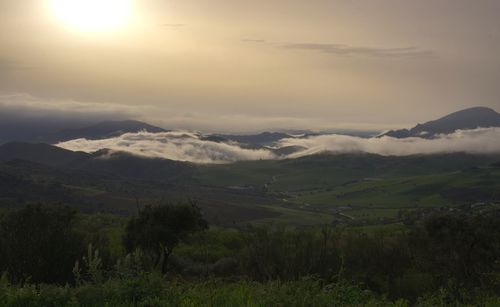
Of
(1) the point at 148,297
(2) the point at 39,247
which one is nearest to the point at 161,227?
(2) the point at 39,247

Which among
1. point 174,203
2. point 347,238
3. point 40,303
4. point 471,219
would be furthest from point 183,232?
point 40,303

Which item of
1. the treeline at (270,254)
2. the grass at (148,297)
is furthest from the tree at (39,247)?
the grass at (148,297)

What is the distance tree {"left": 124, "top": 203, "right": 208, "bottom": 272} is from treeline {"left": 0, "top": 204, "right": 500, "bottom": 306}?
67 millimetres

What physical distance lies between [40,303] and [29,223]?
1055 cm

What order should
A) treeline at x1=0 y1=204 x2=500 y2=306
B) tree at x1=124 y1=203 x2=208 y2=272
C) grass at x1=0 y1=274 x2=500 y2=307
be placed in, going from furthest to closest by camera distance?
tree at x1=124 y1=203 x2=208 y2=272 < treeline at x1=0 y1=204 x2=500 y2=306 < grass at x1=0 y1=274 x2=500 y2=307

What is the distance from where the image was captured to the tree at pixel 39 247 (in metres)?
18.4

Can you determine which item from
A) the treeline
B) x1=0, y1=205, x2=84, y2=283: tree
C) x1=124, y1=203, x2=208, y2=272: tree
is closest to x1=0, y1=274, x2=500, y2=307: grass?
the treeline

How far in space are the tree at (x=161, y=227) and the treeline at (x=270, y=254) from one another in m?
0.07

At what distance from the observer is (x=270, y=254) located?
2270 cm

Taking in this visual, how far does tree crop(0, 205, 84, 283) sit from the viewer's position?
1841cm

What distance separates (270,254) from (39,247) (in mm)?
10071

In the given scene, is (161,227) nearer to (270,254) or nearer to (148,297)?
(270,254)

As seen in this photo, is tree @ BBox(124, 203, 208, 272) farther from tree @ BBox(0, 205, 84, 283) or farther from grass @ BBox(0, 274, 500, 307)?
grass @ BBox(0, 274, 500, 307)

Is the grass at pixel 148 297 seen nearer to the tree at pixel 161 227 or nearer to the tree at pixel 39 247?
the tree at pixel 39 247
